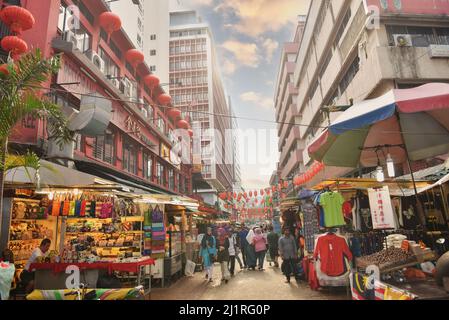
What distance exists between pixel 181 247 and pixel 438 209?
10.3 m

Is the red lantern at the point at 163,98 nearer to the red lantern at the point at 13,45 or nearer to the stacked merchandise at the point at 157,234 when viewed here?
the red lantern at the point at 13,45

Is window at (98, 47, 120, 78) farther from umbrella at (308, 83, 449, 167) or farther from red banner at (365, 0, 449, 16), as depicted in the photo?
umbrella at (308, 83, 449, 167)

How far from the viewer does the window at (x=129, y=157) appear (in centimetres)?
1894

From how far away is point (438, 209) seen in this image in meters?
9.73

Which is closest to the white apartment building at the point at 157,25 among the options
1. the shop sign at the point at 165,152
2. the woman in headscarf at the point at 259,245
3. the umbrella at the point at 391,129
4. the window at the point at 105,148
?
the shop sign at the point at 165,152

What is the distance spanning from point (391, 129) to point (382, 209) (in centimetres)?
199

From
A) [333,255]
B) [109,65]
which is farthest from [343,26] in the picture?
[333,255]

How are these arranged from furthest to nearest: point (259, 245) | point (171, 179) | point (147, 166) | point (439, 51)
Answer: point (171, 179) → point (147, 166) → point (259, 245) → point (439, 51)

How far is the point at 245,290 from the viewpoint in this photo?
9.63m

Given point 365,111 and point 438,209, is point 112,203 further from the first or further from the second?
point 438,209

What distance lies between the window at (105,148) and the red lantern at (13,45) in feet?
19.4

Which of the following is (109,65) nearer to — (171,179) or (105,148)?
(105,148)

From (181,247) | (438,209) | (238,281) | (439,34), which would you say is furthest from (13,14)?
(439,34)

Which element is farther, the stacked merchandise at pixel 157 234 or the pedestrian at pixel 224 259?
the pedestrian at pixel 224 259
